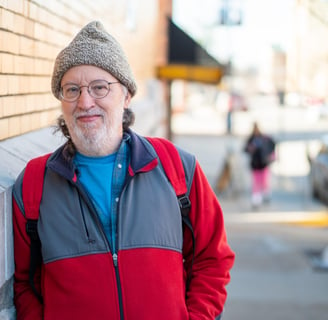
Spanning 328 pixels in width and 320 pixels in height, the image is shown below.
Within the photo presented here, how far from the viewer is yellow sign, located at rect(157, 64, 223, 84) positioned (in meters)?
13.5

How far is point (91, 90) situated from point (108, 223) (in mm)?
480

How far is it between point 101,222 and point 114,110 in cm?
42

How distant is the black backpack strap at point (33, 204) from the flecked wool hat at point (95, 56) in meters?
0.30

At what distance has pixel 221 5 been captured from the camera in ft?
56.6

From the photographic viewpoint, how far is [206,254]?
266 centimetres

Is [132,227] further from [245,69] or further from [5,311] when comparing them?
[245,69]

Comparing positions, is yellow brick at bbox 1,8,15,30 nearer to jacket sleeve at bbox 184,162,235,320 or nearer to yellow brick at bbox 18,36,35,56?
yellow brick at bbox 18,36,35,56

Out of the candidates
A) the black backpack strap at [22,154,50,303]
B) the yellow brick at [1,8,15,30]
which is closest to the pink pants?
the yellow brick at [1,8,15,30]

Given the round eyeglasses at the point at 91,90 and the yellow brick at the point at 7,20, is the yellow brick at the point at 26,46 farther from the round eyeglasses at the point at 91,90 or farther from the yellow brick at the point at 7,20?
the round eyeglasses at the point at 91,90

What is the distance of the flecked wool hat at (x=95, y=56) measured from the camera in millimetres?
2520

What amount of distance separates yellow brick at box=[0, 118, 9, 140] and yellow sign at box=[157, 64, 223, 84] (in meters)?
10.5

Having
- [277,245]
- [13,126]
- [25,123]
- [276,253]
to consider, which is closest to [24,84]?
[25,123]

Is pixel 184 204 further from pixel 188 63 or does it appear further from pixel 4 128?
pixel 188 63

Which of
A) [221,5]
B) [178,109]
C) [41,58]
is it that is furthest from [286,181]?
[178,109]
